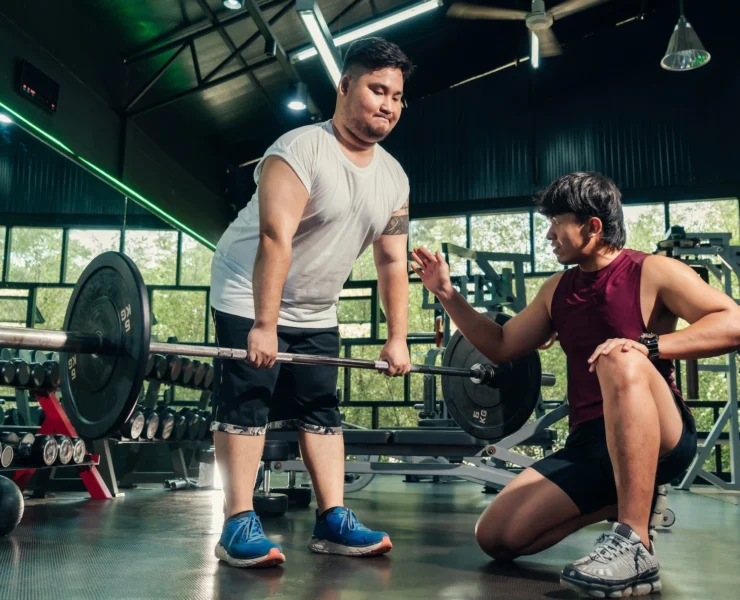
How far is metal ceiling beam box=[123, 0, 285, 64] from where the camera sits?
6266 millimetres

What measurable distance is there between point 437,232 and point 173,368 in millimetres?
4560

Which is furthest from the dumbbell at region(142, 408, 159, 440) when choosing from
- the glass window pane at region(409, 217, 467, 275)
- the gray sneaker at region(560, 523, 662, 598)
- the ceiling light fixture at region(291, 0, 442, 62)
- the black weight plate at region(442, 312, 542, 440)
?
the glass window pane at region(409, 217, 467, 275)

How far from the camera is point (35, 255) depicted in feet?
19.1

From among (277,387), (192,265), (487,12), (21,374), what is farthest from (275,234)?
(192,265)

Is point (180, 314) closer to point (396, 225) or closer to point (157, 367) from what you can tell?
point (157, 367)

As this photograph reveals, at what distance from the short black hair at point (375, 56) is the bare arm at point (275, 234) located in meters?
0.31

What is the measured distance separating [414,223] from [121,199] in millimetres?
3444

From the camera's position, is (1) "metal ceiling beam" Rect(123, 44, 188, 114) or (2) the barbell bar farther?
(1) "metal ceiling beam" Rect(123, 44, 188, 114)

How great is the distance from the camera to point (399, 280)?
1.98 m

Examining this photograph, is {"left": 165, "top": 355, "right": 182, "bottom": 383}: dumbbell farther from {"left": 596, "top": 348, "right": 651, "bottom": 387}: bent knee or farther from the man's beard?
{"left": 596, "top": 348, "right": 651, "bottom": 387}: bent knee

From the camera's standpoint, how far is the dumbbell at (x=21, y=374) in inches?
147

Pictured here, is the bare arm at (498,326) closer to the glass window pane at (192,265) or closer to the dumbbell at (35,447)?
the dumbbell at (35,447)

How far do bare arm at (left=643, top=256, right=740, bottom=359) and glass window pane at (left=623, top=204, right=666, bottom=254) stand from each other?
6475mm

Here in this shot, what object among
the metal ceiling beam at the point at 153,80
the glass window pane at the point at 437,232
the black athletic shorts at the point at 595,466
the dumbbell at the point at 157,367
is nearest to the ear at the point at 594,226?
the black athletic shorts at the point at 595,466
